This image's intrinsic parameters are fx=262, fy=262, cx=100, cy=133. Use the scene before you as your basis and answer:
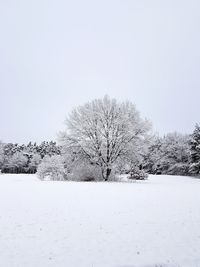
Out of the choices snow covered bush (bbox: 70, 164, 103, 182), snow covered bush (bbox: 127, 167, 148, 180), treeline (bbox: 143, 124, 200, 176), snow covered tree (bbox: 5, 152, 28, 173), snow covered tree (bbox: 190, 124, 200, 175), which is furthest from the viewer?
snow covered tree (bbox: 5, 152, 28, 173)

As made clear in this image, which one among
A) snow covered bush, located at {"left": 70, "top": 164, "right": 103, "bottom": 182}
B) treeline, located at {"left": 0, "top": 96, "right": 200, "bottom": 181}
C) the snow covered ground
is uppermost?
treeline, located at {"left": 0, "top": 96, "right": 200, "bottom": 181}

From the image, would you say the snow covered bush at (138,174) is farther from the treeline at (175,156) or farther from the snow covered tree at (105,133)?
the treeline at (175,156)

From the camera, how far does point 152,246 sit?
7.80m

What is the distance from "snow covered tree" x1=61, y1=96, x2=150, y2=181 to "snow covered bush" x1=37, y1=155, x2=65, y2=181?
2144mm

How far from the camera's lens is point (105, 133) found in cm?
3481

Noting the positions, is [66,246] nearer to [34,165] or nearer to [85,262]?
[85,262]

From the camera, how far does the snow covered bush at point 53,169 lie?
3472cm

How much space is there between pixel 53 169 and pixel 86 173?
4.44m

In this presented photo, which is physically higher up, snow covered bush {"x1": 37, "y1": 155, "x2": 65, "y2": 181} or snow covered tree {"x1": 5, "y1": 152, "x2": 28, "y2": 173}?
snow covered tree {"x1": 5, "y1": 152, "x2": 28, "y2": 173}

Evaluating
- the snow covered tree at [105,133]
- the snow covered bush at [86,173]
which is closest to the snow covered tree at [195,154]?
the snow covered tree at [105,133]

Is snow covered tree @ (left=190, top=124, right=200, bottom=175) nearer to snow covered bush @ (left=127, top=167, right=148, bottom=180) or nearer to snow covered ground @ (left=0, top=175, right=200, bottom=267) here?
snow covered bush @ (left=127, top=167, right=148, bottom=180)

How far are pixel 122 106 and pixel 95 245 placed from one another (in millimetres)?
28264

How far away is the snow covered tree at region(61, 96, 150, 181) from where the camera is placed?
3394 centimetres

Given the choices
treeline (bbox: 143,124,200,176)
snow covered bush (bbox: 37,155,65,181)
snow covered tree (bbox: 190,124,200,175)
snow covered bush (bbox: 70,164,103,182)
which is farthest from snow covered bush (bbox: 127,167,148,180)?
treeline (bbox: 143,124,200,176)
